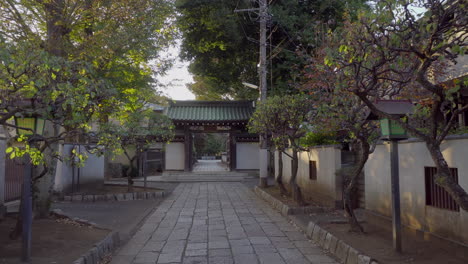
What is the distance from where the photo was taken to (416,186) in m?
6.32

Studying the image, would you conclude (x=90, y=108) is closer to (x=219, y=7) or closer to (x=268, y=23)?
(x=268, y=23)

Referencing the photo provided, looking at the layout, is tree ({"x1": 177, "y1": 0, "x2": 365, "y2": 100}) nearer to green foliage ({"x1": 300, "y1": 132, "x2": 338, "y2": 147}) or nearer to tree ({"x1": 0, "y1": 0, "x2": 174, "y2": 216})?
green foliage ({"x1": 300, "y1": 132, "x2": 338, "y2": 147})

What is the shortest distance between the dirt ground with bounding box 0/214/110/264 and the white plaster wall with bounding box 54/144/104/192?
4.58m

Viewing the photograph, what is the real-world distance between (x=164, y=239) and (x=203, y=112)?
16750 millimetres

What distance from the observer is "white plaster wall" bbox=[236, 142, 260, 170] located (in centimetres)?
2312

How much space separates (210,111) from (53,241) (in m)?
17.9

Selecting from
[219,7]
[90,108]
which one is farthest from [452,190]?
[219,7]

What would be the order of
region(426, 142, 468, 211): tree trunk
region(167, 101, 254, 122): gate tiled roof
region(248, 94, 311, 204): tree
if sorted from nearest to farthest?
region(426, 142, 468, 211): tree trunk
region(248, 94, 311, 204): tree
region(167, 101, 254, 122): gate tiled roof

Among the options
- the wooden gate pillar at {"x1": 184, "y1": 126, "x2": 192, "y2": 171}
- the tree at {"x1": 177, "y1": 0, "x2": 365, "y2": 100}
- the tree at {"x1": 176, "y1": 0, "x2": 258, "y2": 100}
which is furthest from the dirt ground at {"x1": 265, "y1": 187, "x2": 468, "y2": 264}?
the wooden gate pillar at {"x1": 184, "y1": 126, "x2": 192, "y2": 171}

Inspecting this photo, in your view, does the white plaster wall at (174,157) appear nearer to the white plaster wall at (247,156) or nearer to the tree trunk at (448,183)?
the white plaster wall at (247,156)

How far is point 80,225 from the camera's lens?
305 inches

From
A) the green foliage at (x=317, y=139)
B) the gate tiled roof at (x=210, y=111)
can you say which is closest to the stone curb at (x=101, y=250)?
the green foliage at (x=317, y=139)

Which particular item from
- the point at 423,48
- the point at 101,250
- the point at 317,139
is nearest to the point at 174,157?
the point at 317,139

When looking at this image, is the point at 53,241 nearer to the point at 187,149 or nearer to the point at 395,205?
the point at 395,205
